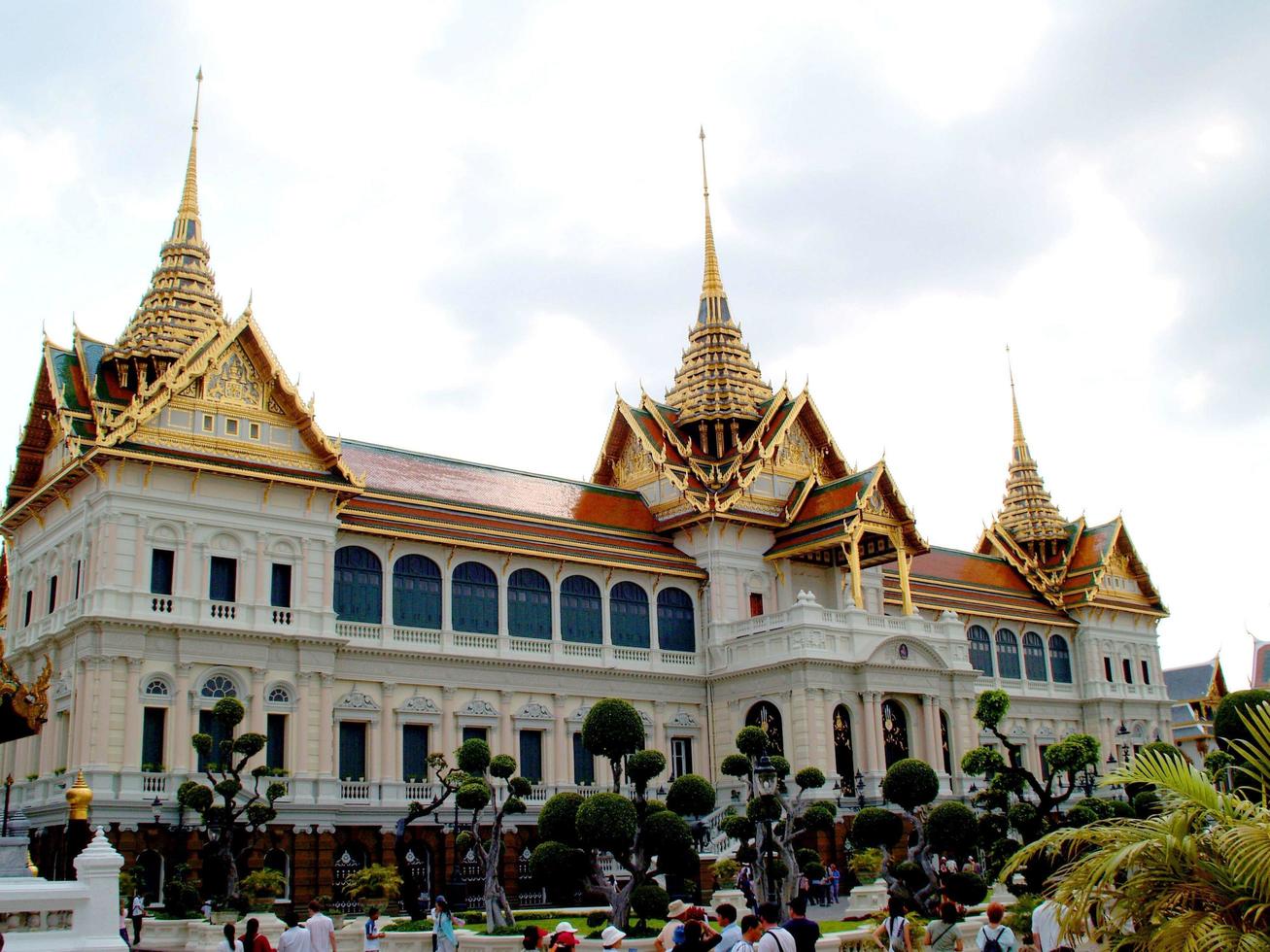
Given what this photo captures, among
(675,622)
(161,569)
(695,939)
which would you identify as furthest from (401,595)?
(695,939)

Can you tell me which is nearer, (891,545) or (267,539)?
(267,539)

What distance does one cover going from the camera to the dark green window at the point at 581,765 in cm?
4006

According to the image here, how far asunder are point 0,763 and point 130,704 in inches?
245

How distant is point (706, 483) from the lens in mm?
46031

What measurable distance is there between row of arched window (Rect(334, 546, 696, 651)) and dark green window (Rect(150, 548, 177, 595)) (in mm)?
4505

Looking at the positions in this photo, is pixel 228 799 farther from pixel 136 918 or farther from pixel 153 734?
pixel 153 734

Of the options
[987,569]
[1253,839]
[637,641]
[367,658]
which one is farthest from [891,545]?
[1253,839]

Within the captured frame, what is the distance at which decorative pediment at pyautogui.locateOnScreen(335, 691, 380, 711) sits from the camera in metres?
36.1

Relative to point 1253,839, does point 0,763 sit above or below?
above

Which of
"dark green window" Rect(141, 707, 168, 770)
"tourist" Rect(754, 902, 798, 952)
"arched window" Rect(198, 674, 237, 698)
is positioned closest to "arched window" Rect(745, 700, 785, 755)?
"arched window" Rect(198, 674, 237, 698)

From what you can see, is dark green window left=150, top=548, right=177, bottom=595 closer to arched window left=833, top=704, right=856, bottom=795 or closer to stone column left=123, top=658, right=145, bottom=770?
stone column left=123, top=658, right=145, bottom=770

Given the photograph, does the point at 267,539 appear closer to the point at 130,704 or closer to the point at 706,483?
the point at 130,704

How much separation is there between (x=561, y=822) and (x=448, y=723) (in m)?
14.0

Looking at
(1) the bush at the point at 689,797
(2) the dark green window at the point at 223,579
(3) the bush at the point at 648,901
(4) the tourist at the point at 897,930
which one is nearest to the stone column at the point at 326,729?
(2) the dark green window at the point at 223,579
